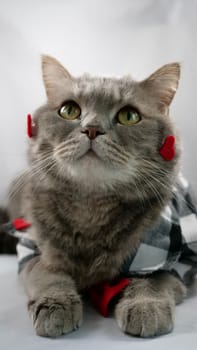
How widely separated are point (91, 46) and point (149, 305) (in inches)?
42.2

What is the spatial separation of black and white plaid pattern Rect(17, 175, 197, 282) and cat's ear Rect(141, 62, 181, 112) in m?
0.21

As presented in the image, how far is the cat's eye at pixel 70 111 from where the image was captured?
1.11 meters

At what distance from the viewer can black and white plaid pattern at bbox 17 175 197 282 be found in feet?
3.64

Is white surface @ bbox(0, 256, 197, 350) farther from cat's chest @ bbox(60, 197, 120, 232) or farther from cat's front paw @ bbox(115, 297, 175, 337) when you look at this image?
cat's chest @ bbox(60, 197, 120, 232)

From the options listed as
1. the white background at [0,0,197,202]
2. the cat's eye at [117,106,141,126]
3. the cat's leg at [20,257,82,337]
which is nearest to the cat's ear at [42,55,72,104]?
the cat's eye at [117,106,141,126]

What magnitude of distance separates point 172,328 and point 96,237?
24 cm

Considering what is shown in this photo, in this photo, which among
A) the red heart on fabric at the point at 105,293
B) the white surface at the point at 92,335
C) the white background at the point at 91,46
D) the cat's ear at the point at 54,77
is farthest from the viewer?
the white background at the point at 91,46

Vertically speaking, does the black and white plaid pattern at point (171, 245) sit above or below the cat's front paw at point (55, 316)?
above

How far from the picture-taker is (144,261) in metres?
1.11

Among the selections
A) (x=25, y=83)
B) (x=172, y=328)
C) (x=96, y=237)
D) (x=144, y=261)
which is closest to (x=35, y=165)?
(x=96, y=237)

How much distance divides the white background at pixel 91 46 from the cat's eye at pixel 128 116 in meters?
0.67

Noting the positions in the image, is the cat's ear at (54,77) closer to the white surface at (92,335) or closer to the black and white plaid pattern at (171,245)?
the black and white plaid pattern at (171,245)

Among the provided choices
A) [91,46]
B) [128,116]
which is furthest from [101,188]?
[91,46]

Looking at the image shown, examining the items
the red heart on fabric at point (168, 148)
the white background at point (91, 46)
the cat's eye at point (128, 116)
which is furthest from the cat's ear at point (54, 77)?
the white background at point (91, 46)
